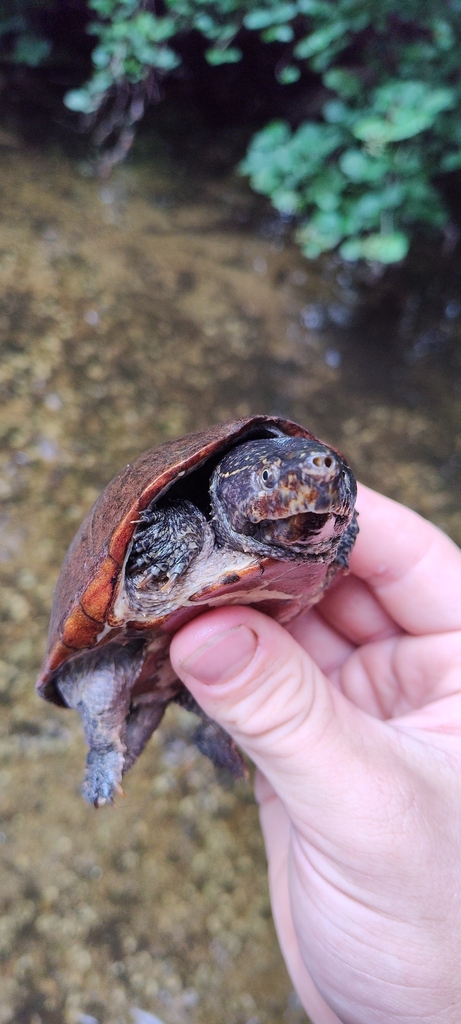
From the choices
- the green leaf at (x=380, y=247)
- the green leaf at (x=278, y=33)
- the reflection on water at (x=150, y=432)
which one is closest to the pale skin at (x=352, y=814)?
the reflection on water at (x=150, y=432)

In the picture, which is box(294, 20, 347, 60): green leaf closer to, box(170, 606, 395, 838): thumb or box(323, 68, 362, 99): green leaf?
box(323, 68, 362, 99): green leaf

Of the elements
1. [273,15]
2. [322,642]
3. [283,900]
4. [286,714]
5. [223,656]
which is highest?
[273,15]

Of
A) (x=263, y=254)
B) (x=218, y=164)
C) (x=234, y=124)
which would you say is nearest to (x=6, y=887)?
(x=263, y=254)

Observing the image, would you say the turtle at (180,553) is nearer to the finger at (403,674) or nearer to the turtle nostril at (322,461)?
the turtle nostril at (322,461)

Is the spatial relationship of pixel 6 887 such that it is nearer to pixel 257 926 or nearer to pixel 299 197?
pixel 257 926

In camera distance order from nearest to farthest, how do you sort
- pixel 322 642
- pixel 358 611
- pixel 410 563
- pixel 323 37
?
pixel 410 563
pixel 358 611
pixel 322 642
pixel 323 37

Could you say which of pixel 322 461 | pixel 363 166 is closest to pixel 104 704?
pixel 322 461

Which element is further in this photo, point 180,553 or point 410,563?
point 410,563

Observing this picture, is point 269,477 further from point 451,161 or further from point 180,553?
point 451,161
